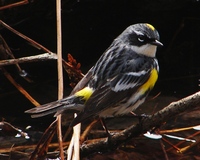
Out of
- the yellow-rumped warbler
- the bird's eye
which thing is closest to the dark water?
the yellow-rumped warbler

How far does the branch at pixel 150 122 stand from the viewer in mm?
3137

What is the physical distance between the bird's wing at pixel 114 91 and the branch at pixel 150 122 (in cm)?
25

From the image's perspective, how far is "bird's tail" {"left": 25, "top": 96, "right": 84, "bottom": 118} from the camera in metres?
3.43

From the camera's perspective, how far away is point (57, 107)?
3.48 m

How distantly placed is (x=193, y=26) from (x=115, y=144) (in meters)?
3.02

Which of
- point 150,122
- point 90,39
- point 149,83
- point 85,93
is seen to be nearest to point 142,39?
point 149,83

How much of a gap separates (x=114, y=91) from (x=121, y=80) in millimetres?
121

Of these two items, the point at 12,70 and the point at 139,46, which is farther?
the point at 12,70

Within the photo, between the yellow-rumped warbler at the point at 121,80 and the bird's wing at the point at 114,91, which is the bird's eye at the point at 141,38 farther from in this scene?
the bird's wing at the point at 114,91

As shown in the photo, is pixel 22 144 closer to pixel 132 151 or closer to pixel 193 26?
pixel 132 151

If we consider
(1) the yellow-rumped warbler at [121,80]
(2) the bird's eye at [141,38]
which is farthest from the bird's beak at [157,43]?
(2) the bird's eye at [141,38]

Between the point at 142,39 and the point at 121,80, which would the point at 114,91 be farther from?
the point at 142,39

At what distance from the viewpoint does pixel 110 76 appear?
→ 3852mm

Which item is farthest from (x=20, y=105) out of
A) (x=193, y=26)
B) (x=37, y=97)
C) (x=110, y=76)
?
(x=193, y=26)
